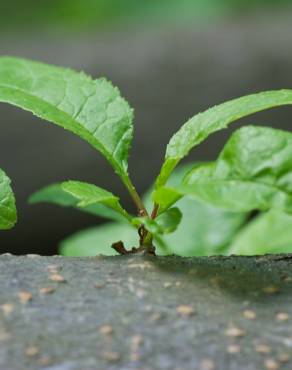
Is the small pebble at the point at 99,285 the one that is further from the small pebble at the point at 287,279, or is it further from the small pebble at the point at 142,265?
the small pebble at the point at 287,279

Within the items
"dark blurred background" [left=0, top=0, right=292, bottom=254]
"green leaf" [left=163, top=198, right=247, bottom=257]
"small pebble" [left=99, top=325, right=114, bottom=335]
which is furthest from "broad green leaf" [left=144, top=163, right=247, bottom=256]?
"dark blurred background" [left=0, top=0, right=292, bottom=254]

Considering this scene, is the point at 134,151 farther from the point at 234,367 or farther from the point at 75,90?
the point at 234,367

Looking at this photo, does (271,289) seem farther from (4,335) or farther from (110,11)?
(110,11)

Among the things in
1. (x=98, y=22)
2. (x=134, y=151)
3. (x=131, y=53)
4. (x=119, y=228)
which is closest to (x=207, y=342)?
(x=119, y=228)

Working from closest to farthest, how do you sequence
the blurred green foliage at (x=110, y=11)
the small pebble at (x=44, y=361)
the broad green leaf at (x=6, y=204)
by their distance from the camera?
the small pebble at (x=44, y=361), the broad green leaf at (x=6, y=204), the blurred green foliage at (x=110, y=11)

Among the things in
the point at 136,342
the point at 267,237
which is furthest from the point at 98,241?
the point at 136,342

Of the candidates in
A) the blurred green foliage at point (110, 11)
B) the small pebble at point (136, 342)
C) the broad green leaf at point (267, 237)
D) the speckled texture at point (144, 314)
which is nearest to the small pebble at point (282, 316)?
the speckled texture at point (144, 314)
